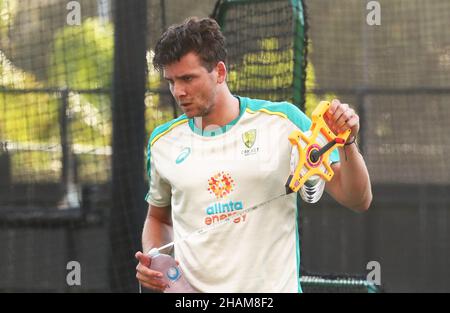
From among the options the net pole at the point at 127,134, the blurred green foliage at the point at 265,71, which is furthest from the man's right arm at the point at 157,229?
the net pole at the point at 127,134

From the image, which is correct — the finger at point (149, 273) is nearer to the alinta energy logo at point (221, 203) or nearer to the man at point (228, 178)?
the man at point (228, 178)

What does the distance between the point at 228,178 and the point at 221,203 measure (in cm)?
8

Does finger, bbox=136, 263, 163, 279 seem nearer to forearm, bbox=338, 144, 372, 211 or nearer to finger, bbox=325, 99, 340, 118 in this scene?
forearm, bbox=338, 144, 372, 211

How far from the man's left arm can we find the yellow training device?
2 cm

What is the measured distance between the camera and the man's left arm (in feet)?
9.05

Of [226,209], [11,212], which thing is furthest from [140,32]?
[226,209]

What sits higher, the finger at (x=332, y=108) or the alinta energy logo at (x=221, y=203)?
the finger at (x=332, y=108)

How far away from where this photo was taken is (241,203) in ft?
9.66

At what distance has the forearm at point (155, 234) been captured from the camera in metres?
3.34

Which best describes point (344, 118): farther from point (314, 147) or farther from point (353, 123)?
→ point (314, 147)

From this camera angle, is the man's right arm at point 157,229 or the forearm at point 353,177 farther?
the man's right arm at point 157,229

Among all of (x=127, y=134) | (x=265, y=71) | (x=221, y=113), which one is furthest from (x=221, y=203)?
(x=127, y=134)

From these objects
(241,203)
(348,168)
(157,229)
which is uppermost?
(348,168)

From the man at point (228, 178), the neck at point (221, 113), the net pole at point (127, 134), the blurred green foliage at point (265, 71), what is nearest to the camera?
the man at point (228, 178)
